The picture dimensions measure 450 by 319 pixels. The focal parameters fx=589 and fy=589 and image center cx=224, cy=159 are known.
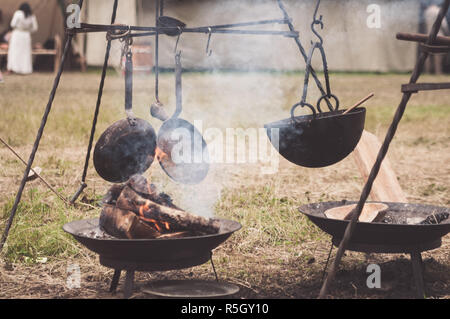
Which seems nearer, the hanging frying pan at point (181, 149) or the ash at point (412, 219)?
the ash at point (412, 219)

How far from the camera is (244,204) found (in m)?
4.68

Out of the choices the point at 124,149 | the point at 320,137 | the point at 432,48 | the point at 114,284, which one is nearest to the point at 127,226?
the point at 114,284

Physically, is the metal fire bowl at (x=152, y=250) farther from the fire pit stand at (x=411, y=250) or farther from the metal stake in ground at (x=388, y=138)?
the fire pit stand at (x=411, y=250)

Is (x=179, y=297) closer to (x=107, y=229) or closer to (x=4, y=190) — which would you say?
(x=107, y=229)

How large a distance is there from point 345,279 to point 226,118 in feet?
18.6

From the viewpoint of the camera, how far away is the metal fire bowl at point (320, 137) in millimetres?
2902

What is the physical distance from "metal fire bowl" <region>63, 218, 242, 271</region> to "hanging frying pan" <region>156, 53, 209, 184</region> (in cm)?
75

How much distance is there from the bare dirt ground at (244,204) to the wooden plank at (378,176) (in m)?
0.46

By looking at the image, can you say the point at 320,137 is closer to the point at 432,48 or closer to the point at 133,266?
the point at 432,48

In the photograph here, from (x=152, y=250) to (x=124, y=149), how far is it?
0.87 m

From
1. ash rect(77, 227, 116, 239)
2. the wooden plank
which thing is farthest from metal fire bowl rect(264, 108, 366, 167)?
the wooden plank

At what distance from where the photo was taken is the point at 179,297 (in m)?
Answer: 2.62

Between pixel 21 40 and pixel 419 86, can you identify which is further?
pixel 21 40

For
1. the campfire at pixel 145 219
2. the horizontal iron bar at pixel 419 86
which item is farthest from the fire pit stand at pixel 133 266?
the horizontal iron bar at pixel 419 86
